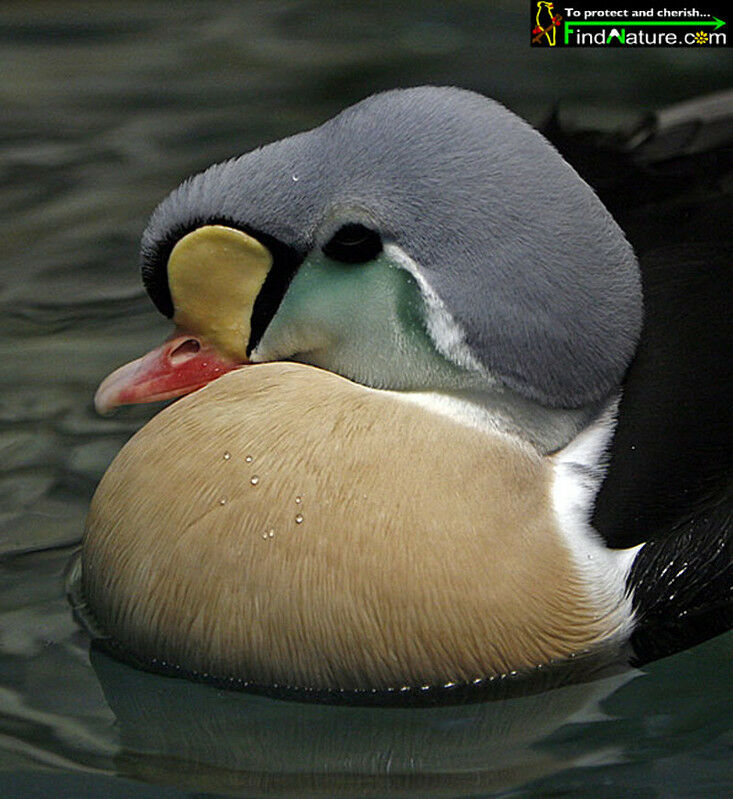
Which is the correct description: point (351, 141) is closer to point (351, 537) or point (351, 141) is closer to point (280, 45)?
point (351, 537)

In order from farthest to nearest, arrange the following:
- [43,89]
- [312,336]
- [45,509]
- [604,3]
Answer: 1. [43,89]
2. [604,3]
3. [45,509]
4. [312,336]

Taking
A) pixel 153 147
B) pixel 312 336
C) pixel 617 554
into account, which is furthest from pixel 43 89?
pixel 617 554

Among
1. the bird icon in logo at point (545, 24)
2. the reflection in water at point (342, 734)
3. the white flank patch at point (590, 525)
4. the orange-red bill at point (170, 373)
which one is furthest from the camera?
the bird icon in logo at point (545, 24)

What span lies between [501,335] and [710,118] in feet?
4.74

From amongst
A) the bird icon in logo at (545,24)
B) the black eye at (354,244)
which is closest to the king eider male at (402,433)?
the black eye at (354,244)

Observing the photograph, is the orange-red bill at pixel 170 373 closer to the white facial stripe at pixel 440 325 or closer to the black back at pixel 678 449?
the white facial stripe at pixel 440 325

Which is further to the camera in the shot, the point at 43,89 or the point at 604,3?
the point at 43,89

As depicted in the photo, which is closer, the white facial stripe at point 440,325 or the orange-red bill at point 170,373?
the white facial stripe at point 440,325

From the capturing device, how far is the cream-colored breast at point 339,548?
2.77 meters

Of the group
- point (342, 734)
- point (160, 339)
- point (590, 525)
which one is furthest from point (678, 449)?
point (160, 339)

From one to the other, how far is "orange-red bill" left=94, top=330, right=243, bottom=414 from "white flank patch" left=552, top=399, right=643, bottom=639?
59 cm

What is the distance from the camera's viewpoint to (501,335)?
2.81 metres

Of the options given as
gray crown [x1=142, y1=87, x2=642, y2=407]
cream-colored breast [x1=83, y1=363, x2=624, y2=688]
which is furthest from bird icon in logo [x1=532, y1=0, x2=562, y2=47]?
cream-colored breast [x1=83, y1=363, x2=624, y2=688]

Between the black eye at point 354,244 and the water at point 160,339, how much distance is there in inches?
28.0
